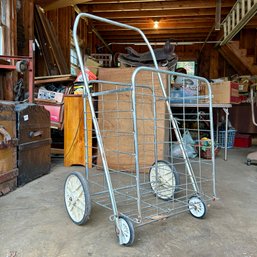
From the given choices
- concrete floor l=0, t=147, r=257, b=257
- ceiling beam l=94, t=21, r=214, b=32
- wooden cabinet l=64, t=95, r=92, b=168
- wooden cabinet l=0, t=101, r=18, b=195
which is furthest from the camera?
ceiling beam l=94, t=21, r=214, b=32

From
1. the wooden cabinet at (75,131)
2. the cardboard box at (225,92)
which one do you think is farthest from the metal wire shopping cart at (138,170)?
the cardboard box at (225,92)

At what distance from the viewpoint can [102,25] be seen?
6816mm

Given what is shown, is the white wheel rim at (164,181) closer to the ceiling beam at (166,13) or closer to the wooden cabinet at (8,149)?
the wooden cabinet at (8,149)

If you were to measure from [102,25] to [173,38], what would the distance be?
2391 millimetres

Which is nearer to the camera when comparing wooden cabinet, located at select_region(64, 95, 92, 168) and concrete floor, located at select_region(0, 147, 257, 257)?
concrete floor, located at select_region(0, 147, 257, 257)

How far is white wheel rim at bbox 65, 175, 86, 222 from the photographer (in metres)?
1.56

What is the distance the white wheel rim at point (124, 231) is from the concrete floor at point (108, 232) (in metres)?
0.04

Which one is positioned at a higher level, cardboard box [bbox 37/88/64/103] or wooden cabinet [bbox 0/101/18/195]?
cardboard box [bbox 37/88/64/103]

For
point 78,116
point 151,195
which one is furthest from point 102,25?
point 151,195

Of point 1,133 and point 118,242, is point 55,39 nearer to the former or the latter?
point 1,133

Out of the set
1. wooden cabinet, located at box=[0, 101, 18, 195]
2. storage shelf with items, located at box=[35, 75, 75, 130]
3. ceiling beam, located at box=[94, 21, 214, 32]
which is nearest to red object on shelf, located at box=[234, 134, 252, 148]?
ceiling beam, located at box=[94, 21, 214, 32]

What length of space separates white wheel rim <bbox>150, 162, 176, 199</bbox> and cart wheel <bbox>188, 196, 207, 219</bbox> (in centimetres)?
18

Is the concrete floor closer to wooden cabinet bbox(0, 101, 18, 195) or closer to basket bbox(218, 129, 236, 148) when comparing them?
wooden cabinet bbox(0, 101, 18, 195)

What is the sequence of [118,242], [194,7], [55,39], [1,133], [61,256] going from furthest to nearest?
[194,7], [55,39], [1,133], [118,242], [61,256]
